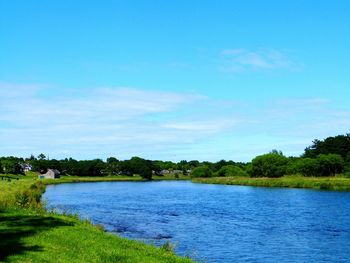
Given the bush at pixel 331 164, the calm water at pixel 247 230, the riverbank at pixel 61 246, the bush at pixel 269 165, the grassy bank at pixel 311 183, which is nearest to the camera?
the riverbank at pixel 61 246

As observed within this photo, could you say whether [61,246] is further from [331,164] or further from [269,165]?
[269,165]

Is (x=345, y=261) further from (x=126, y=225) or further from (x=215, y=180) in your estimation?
(x=215, y=180)

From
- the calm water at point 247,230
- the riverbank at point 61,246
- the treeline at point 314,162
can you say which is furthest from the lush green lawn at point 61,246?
the treeline at point 314,162

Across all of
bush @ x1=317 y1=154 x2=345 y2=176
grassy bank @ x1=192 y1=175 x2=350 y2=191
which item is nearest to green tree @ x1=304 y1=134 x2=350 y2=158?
bush @ x1=317 y1=154 x2=345 y2=176

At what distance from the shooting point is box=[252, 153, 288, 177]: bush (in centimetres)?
16665

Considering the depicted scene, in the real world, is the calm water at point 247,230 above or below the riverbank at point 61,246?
below

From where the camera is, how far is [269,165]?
551ft

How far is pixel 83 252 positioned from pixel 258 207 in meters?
52.6

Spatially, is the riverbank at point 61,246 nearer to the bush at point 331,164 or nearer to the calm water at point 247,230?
the calm water at point 247,230

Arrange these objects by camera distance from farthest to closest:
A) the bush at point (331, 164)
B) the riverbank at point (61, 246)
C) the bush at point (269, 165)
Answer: the bush at point (269, 165)
the bush at point (331, 164)
the riverbank at point (61, 246)

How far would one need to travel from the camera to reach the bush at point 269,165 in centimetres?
16665

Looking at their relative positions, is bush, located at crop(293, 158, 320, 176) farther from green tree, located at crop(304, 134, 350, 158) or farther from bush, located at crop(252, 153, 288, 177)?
green tree, located at crop(304, 134, 350, 158)

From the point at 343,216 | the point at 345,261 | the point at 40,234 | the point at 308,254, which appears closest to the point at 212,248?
the point at 308,254

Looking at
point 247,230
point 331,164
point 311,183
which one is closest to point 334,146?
point 331,164
